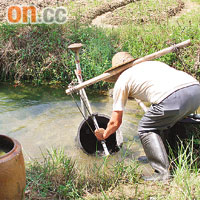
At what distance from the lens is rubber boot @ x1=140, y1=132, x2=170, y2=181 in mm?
3131

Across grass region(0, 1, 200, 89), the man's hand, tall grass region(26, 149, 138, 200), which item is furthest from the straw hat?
grass region(0, 1, 200, 89)

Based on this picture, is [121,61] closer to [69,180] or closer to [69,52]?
[69,180]

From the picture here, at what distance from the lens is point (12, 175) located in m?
2.49

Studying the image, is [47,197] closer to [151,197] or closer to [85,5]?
[151,197]

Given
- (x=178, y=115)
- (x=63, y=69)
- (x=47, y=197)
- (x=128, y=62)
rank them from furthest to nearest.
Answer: (x=63, y=69) → (x=128, y=62) → (x=178, y=115) → (x=47, y=197)

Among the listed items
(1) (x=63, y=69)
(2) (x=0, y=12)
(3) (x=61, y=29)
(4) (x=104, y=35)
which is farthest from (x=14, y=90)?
(2) (x=0, y=12)

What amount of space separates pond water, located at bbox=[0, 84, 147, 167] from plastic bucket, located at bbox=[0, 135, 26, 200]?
153 centimetres

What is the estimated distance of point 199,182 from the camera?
272 centimetres

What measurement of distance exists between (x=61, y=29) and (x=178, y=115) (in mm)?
5688

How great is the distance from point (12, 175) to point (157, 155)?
157 centimetres

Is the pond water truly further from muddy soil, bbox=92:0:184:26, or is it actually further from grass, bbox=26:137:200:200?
muddy soil, bbox=92:0:184:26

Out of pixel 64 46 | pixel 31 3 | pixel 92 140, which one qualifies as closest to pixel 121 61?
pixel 92 140

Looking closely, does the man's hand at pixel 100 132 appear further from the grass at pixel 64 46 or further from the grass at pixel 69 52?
the grass at pixel 64 46

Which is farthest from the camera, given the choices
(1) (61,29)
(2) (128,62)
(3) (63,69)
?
(1) (61,29)
